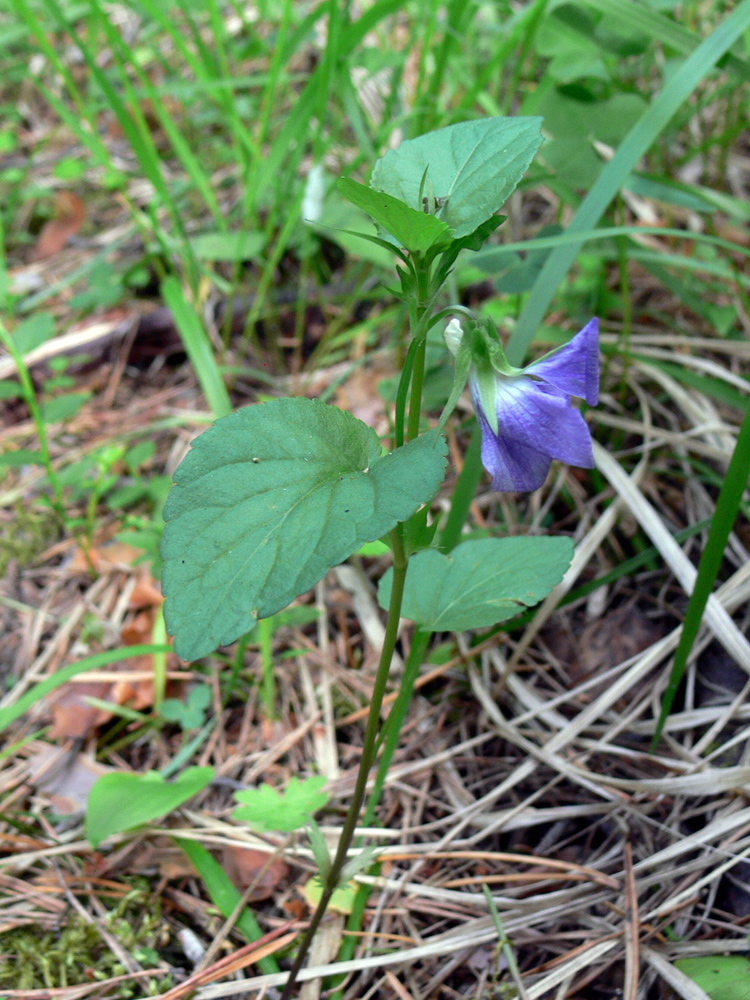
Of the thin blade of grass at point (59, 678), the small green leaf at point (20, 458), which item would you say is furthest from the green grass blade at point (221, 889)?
the small green leaf at point (20, 458)

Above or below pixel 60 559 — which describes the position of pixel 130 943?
below

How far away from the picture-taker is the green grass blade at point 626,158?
165 centimetres

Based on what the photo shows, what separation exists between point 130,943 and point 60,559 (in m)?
1.20

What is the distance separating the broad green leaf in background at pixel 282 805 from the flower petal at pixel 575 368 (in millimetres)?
900

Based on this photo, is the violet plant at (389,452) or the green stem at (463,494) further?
the green stem at (463,494)

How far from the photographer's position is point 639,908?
1.39 m

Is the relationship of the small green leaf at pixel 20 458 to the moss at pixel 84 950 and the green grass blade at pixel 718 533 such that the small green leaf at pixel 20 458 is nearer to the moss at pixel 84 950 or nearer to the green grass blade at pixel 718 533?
the moss at pixel 84 950

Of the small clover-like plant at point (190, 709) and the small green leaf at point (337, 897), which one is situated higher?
the small clover-like plant at point (190, 709)

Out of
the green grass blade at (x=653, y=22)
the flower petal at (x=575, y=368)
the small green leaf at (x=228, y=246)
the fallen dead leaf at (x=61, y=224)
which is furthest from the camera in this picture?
the fallen dead leaf at (x=61, y=224)

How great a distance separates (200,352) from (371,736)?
1.46 meters

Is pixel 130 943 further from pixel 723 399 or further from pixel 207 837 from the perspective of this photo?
pixel 723 399

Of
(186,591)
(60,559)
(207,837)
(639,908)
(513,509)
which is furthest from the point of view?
(60,559)

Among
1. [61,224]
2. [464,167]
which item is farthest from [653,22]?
[61,224]

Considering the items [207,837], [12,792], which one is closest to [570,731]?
[207,837]
